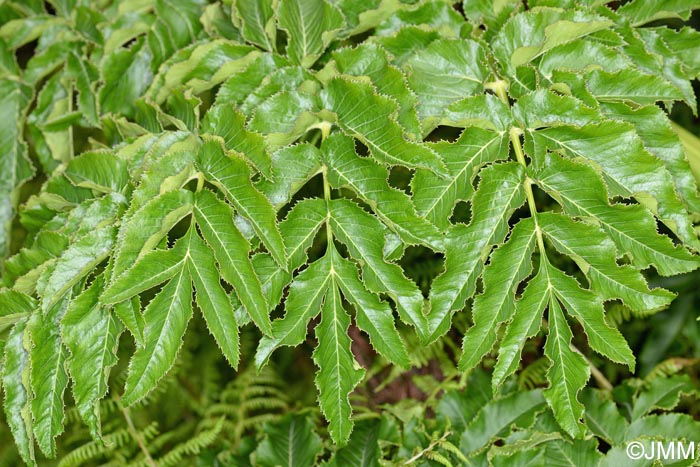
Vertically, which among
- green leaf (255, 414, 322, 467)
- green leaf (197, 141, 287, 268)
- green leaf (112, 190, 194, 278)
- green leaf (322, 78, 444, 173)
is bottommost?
green leaf (255, 414, 322, 467)

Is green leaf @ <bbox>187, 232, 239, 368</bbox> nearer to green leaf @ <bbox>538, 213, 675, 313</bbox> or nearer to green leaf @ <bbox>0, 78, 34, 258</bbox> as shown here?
green leaf @ <bbox>538, 213, 675, 313</bbox>

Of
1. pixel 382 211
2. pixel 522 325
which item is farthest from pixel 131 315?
pixel 522 325

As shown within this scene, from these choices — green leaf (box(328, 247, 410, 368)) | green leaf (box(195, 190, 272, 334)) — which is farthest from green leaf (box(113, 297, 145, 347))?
green leaf (box(328, 247, 410, 368))

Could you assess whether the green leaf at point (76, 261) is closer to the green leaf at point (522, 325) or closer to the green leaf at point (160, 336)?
the green leaf at point (160, 336)

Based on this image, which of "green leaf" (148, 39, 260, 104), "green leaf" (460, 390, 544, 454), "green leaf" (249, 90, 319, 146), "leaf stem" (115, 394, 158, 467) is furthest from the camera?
"leaf stem" (115, 394, 158, 467)

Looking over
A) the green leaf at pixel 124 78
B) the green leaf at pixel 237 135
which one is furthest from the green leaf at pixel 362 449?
the green leaf at pixel 124 78
